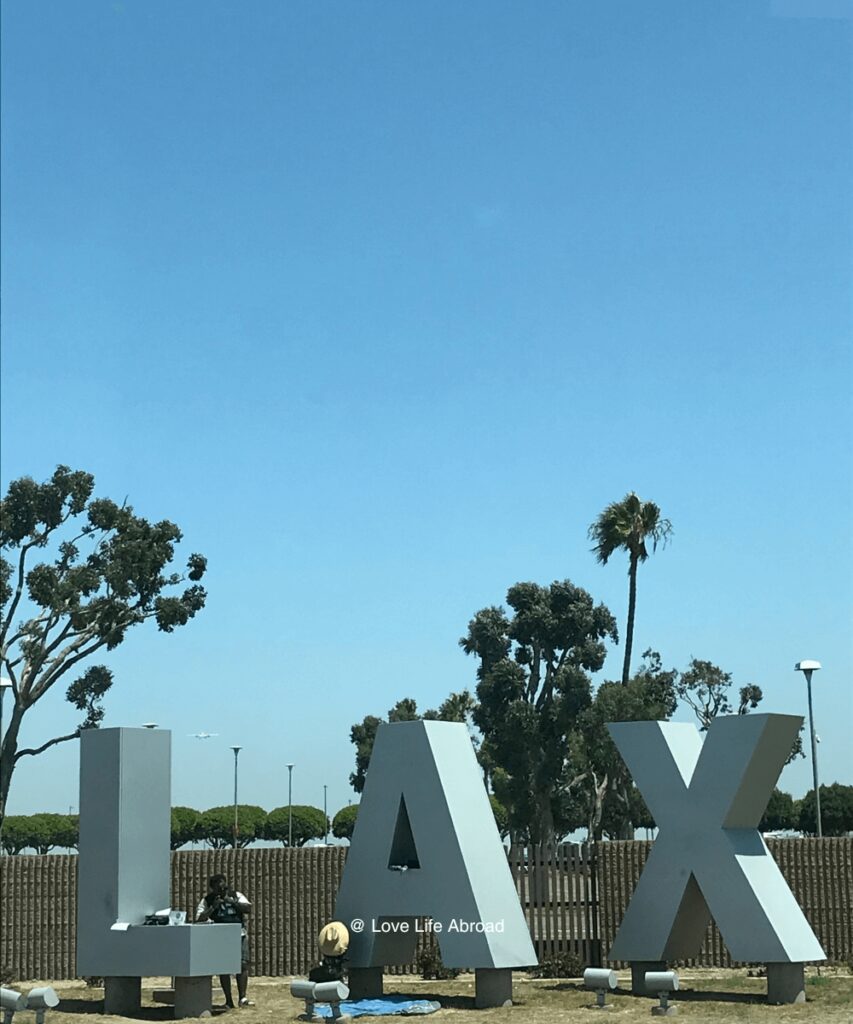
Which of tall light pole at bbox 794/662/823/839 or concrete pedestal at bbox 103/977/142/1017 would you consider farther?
tall light pole at bbox 794/662/823/839

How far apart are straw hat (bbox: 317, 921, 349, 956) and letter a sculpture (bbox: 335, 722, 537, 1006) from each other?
0.33 meters

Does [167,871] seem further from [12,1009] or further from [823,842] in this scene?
[823,842]

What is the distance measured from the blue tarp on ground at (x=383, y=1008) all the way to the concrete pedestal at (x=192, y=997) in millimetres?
1482

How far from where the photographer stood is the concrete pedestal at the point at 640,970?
66.3 ft

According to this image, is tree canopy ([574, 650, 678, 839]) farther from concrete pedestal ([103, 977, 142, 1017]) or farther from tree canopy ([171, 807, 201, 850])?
concrete pedestal ([103, 977, 142, 1017])

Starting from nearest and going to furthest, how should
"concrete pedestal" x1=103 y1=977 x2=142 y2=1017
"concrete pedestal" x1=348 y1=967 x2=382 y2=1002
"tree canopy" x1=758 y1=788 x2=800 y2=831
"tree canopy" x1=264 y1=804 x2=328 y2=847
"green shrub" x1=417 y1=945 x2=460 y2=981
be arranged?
"concrete pedestal" x1=103 y1=977 x2=142 y2=1017 < "concrete pedestal" x1=348 y1=967 x2=382 y2=1002 < "green shrub" x1=417 y1=945 x2=460 y2=981 < "tree canopy" x1=758 y1=788 x2=800 y2=831 < "tree canopy" x1=264 y1=804 x2=328 y2=847

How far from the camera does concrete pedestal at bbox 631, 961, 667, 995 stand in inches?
795

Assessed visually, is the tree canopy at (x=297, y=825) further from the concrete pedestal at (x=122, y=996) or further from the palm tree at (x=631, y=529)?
the concrete pedestal at (x=122, y=996)

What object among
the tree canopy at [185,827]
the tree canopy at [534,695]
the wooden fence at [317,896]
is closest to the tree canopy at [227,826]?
the tree canopy at [185,827]

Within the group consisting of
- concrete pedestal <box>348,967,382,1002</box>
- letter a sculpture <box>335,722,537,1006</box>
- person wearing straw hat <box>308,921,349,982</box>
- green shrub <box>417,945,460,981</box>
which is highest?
letter a sculpture <box>335,722,537,1006</box>

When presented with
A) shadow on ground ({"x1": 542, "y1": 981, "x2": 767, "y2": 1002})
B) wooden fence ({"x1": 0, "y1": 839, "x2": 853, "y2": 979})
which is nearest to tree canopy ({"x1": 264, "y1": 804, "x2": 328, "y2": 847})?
wooden fence ({"x1": 0, "y1": 839, "x2": 853, "y2": 979})

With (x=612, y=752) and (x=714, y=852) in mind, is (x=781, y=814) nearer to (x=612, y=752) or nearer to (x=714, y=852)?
(x=612, y=752)

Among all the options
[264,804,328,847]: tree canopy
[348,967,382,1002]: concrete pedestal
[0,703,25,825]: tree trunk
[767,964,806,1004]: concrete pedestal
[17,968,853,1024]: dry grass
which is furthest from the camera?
[264,804,328,847]: tree canopy

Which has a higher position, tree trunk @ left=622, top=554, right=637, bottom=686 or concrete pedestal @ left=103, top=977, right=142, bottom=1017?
tree trunk @ left=622, top=554, right=637, bottom=686
